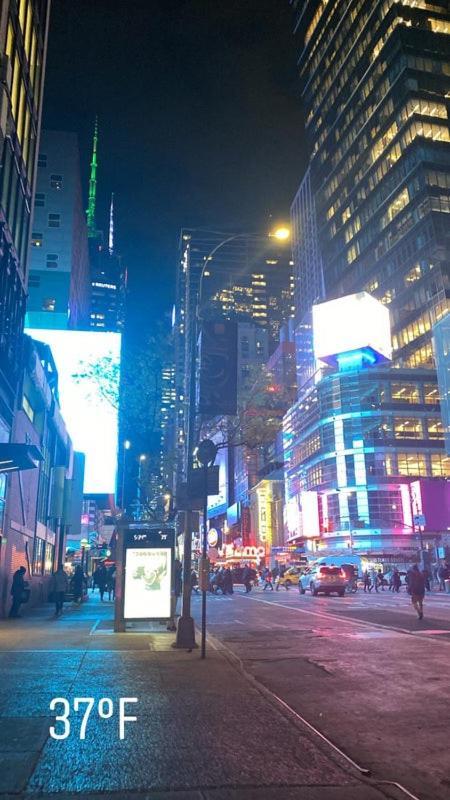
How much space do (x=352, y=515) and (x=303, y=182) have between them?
10385cm

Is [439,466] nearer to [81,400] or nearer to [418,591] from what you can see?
[81,400]

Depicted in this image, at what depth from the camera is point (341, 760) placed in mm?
5219

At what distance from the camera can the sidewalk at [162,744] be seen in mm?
4562

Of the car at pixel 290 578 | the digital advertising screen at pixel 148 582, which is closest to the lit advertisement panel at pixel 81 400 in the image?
the car at pixel 290 578

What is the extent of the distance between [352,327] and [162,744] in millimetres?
84629

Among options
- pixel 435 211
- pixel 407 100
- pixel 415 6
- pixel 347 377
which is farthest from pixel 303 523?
pixel 415 6

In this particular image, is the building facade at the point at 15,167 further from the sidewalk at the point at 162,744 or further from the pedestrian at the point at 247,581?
the pedestrian at the point at 247,581

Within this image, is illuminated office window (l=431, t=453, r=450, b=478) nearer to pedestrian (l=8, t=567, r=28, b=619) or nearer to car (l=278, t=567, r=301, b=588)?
car (l=278, t=567, r=301, b=588)

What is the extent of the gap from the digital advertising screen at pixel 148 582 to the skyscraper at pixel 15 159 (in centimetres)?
788

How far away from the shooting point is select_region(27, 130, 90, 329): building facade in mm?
78625

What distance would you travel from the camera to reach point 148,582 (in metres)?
16.4

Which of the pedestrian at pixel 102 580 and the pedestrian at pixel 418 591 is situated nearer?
the pedestrian at pixel 418 591

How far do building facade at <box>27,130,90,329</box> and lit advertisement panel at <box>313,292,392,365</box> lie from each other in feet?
119

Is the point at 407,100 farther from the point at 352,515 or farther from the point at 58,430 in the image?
the point at 58,430
